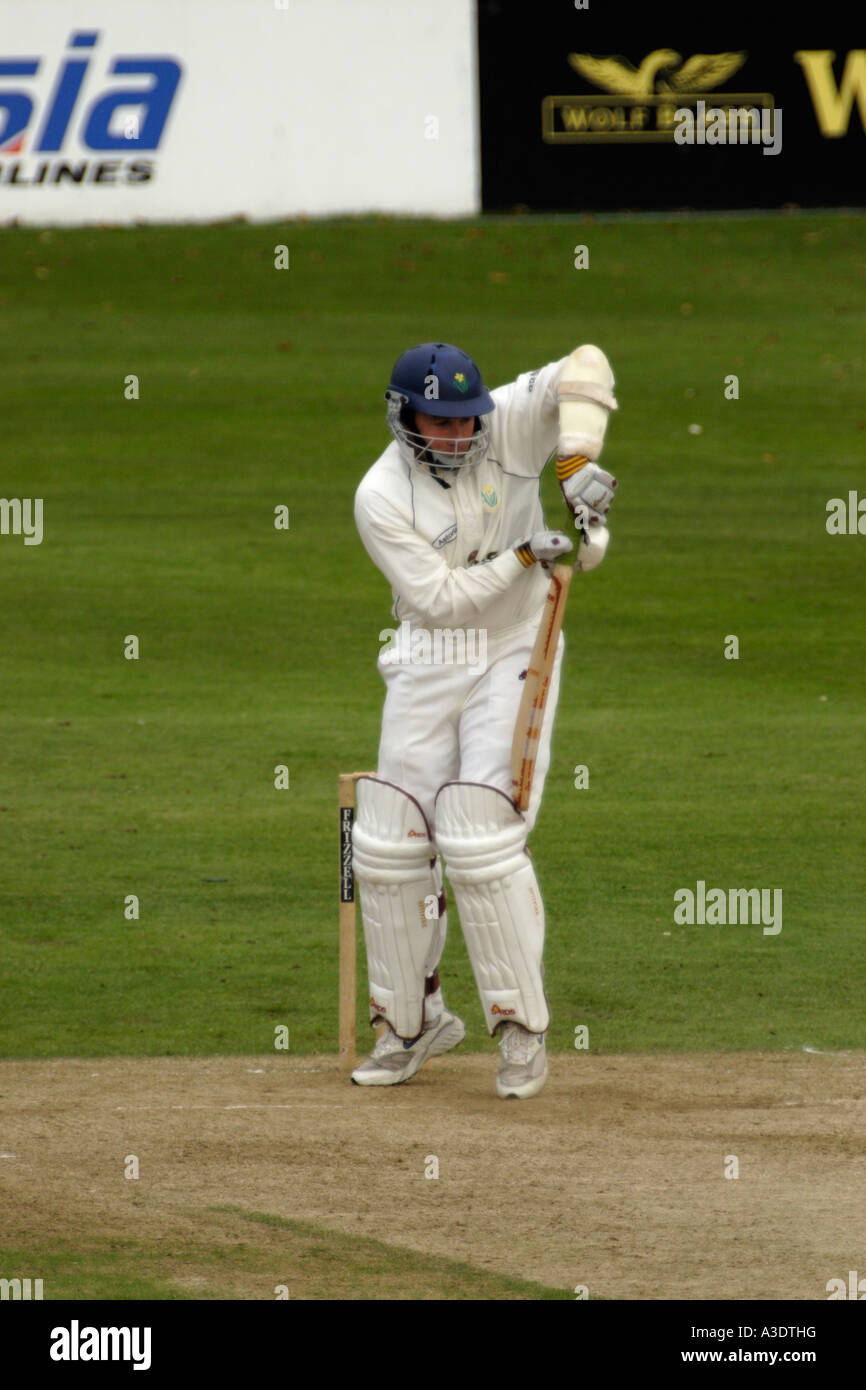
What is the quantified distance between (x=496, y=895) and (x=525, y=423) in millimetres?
1740

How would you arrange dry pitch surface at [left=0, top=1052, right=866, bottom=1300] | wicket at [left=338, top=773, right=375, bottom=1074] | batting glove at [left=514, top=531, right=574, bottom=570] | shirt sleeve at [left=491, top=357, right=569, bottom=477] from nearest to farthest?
1. dry pitch surface at [left=0, top=1052, right=866, bottom=1300]
2. batting glove at [left=514, top=531, right=574, bottom=570]
3. shirt sleeve at [left=491, top=357, right=569, bottom=477]
4. wicket at [left=338, top=773, right=375, bottom=1074]

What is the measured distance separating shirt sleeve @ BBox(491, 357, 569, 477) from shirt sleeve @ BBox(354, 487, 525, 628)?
18.3 inches

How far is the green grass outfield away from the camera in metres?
9.64

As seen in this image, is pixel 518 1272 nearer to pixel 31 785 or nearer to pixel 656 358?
pixel 31 785

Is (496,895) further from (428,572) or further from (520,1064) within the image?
(428,572)

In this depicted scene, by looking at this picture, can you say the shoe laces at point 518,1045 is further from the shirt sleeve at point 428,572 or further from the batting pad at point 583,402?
the batting pad at point 583,402

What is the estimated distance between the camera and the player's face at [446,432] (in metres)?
7.43

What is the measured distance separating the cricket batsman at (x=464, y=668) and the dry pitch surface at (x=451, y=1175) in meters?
0.43

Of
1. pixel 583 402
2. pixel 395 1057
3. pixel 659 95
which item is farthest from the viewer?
pixel 659 95

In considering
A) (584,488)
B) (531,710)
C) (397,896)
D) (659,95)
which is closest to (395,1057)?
(397,896)

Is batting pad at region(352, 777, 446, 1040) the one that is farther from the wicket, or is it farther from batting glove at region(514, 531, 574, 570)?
batting glove at region(514, 531, 574, 570)

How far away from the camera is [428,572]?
291 inches

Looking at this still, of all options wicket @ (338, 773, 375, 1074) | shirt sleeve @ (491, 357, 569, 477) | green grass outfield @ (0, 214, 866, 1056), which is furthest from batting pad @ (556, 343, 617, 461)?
green grass outfield @ (0, 214, 866, 1056)
